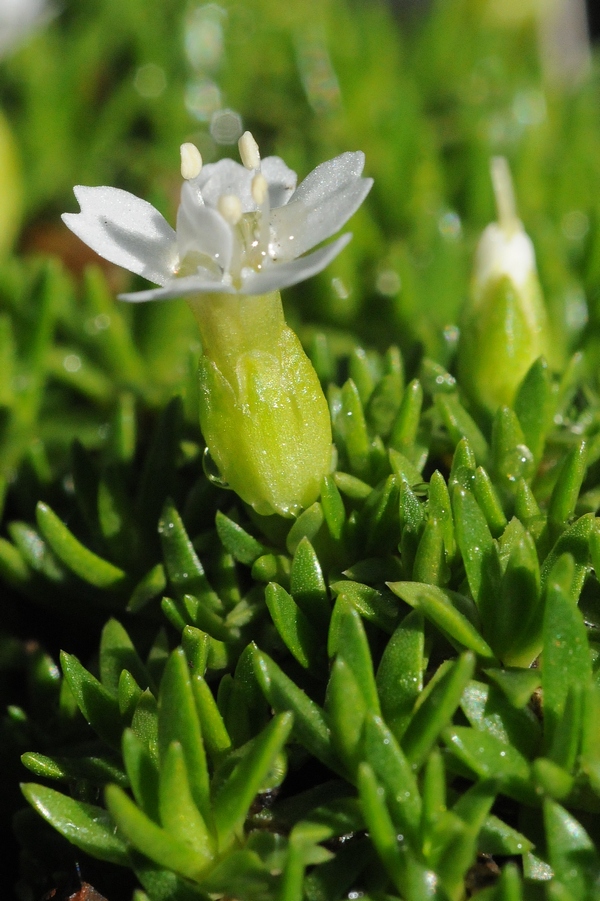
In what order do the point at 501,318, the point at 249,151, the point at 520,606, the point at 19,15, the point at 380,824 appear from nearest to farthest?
the point at 380,824, the point at 520,606, the point at 249,151, the point at 501,318, the point at 19,15

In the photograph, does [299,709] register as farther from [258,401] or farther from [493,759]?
[258,401]

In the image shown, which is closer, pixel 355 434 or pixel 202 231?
pixel 202 231

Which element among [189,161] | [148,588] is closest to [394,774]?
[148,588]

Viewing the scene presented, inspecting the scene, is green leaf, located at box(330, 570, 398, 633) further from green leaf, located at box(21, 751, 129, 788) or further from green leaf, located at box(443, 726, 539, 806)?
green leaf, located at box(21, 751, 129, 788)

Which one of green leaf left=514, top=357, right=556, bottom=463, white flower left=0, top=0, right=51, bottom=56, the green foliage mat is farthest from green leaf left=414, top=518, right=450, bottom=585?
white flower left=0, top=0, right=51, bottom=56

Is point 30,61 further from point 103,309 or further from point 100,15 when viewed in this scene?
point 103,309

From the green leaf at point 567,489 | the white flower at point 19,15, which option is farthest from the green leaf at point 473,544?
the white flower at point 19,15

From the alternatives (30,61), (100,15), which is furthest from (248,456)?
(100,15)
